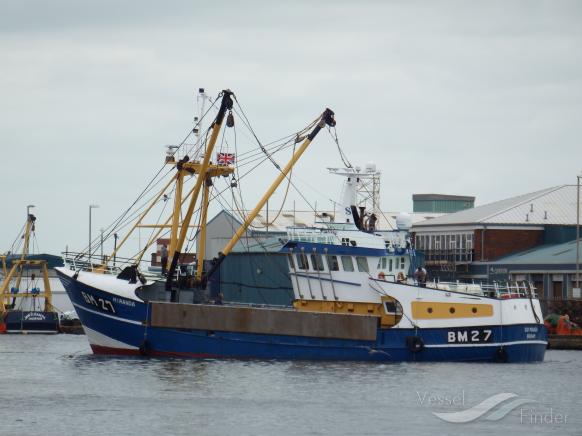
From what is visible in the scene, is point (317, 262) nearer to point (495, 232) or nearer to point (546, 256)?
point (546, 256)

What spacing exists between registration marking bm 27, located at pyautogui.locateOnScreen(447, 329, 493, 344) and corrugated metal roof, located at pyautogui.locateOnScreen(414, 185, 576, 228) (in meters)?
39.9

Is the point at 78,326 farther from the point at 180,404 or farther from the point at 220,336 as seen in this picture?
the point at 180,404

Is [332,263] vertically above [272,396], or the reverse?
[332,263]

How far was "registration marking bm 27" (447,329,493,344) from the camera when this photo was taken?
55500 millimetres

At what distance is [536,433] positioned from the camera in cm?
3722

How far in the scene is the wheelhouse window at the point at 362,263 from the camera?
187ft

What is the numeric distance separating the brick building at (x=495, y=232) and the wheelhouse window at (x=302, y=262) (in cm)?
3525

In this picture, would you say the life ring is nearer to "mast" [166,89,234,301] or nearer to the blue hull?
the blue hull

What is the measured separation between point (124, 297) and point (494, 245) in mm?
42504

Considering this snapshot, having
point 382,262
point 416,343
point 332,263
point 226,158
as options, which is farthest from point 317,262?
point 226,158

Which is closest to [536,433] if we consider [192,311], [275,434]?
[275,434]

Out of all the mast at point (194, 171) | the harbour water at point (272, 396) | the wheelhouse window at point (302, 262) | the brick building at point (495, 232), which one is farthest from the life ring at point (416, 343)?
the brick building at point (495, 232)

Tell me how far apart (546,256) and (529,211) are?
8.25 m

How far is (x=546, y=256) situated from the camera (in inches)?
3524
